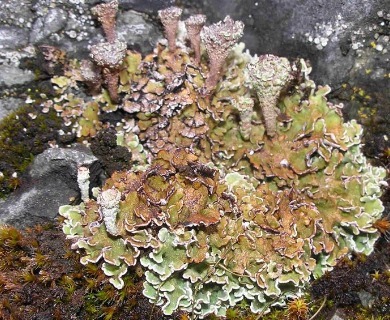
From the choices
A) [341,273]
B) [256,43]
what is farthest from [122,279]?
[256,43]

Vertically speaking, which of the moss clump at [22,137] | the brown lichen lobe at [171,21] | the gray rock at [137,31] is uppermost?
the brown lichen lobe at [171,21]

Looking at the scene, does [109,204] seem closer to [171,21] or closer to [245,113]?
[245,113]

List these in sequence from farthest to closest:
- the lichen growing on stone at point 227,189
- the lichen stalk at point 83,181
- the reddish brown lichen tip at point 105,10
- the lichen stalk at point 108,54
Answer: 1. the reddish brown lichen tip at point 105,10
2. the lichen stalk at point 108,54
3. the lichen stalk at point 83,181
4. the lichen growing on stone at point 227,189

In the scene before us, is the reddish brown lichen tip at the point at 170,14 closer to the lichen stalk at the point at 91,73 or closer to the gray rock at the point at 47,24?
the lichen stalk at the point at 91,73

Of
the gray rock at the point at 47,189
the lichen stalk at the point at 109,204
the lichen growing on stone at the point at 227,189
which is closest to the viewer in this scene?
the lichen stalk at the point at 109,204

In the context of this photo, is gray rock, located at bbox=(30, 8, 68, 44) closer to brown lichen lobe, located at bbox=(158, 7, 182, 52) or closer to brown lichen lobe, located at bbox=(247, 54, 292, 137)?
brown lichen lobe, located at bbox=(158, 7, 182, 52)

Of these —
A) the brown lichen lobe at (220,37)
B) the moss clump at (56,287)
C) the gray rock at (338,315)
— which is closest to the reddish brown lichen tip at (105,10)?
the brown lichen lobe at (220,37)

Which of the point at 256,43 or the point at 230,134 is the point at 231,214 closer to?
the point at 230,134
